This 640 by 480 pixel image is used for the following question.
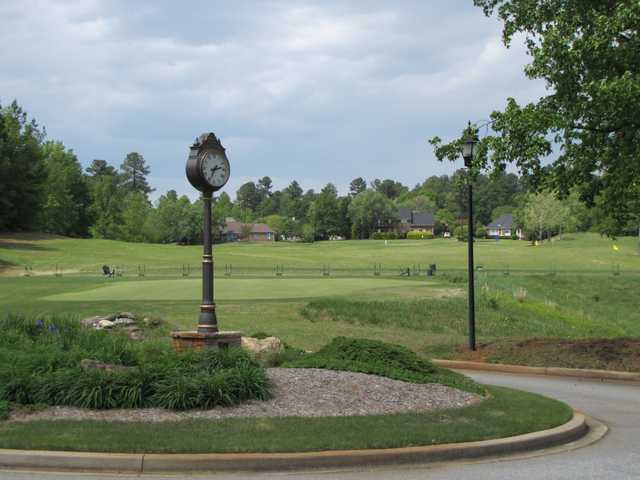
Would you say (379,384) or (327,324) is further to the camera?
(327,324)

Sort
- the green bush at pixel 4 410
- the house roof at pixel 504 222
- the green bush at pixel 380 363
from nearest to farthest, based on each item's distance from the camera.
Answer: the green bush at pixel 4 410, the green bush at pixel 380 363, the house roof at pixel 504 222

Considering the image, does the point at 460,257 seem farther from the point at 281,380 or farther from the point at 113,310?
the point at 281,380

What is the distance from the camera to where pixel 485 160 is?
16.4 metres

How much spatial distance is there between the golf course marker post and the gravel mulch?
1.25 m

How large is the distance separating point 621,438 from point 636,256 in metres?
90.2

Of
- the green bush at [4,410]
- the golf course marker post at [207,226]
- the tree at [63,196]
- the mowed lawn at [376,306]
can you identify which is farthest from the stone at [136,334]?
the tree at [63,196]

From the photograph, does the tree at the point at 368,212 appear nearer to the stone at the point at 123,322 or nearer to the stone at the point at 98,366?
the stone at the point at 123,322

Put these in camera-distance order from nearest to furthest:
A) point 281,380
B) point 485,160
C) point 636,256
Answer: point 281,380, point 485,160, point 636,256

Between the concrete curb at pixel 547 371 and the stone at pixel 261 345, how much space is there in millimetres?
3732

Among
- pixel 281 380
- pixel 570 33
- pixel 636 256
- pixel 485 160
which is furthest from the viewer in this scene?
pixel 636 256

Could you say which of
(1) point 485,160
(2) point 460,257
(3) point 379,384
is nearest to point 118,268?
(2) point 460,257

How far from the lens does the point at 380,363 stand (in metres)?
12.1

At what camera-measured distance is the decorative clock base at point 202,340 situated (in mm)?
12156

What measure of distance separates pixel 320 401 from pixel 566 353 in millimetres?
8564
